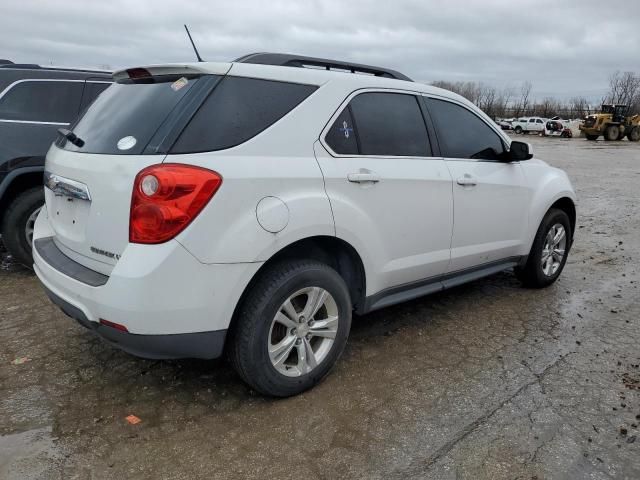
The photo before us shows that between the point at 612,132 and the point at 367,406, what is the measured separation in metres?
44.3

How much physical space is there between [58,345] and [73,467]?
4.64 ft

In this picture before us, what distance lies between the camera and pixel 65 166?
2965mm

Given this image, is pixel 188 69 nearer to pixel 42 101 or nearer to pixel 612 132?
pixel 42 101

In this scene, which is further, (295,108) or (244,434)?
(295,108)

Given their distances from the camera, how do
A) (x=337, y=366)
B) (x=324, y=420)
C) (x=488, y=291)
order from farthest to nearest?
(x=488, y=291), (x=337, y=366), (x=324, y=420)

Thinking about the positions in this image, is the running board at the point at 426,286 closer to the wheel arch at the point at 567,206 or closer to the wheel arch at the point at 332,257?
the wheel arch at the point at 332,257

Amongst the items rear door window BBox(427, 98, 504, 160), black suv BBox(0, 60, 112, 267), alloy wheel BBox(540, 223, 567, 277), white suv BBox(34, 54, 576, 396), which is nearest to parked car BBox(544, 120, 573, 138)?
alloy wheel BBox(540, 223, 567, 277)

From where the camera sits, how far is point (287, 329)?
2959 millimetres

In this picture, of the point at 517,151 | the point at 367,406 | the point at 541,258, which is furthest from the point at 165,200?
the point at 541,258

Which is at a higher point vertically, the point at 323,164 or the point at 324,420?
the point at 323,164

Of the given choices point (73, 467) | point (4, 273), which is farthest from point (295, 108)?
point (4, 273)

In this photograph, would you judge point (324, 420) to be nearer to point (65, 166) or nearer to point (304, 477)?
point (304, 477)

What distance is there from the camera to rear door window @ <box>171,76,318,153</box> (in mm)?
2611

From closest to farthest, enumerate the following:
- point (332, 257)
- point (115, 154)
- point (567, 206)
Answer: point (115, 154), point (332, 257), point (567, 206)
